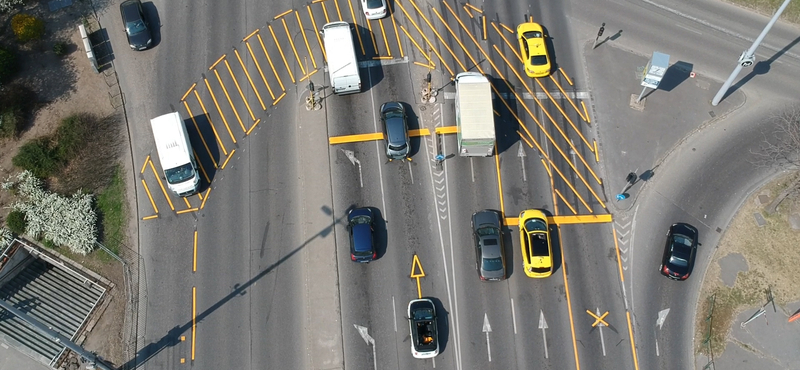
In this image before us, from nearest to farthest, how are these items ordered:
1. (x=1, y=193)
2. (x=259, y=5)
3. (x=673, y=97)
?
(x=1, y=193) → (x=673, y=97) → (x=259, y=5)

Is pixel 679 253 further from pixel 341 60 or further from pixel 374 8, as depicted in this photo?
pixel 374 8

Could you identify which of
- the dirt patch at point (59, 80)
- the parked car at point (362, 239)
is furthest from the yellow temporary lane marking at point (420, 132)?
the dirt patch at point (59, 80)

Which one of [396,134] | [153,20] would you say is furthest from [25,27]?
[396,134]

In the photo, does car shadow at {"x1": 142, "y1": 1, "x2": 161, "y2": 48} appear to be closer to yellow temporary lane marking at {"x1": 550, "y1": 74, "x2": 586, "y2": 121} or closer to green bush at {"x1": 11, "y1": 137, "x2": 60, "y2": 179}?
green bush at {"x1": 11, "y1": 137, "x2": 60, "y2": 179}

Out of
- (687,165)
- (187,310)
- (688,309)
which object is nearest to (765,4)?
(687,165)

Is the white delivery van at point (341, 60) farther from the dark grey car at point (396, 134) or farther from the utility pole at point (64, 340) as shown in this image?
the utility pole at point (64, 340)

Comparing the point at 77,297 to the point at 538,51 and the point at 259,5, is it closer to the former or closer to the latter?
the point at 259,5
